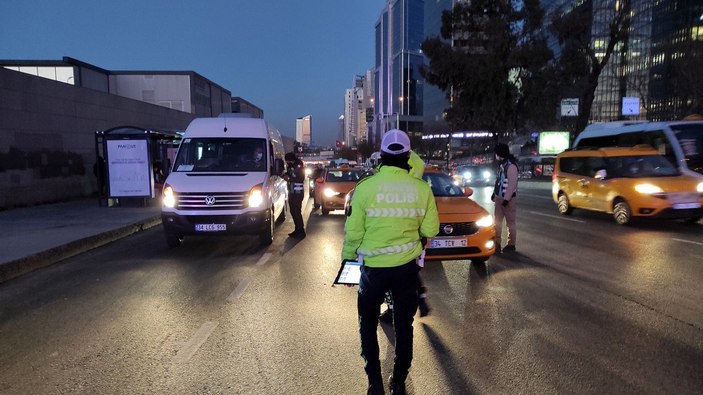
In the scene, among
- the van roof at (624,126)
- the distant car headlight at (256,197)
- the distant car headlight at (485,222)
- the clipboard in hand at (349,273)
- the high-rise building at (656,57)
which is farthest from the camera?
the high-rise building at (656,57)

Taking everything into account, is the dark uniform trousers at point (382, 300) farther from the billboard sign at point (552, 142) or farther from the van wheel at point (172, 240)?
the billboard sign at point (552, 142)

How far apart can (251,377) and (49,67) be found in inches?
1557

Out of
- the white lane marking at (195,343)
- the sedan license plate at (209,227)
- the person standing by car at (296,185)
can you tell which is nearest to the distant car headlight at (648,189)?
the person standing by car at (296,185)

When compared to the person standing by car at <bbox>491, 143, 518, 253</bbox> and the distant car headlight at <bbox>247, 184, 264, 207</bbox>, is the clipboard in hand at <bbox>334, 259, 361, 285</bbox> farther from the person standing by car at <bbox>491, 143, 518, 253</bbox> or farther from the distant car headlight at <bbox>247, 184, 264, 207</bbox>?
the distant car headlight at <bbox>247, 184, 264, 207</bbox>

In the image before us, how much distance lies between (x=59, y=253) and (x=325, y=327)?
6359mm

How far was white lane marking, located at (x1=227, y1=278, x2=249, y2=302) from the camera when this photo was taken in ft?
20.0

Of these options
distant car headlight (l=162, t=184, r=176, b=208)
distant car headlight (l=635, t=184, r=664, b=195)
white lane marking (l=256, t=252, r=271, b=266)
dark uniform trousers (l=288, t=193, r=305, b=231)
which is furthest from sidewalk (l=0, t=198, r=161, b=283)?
distant car headlight (l=635, t=184, r=664, b=195)

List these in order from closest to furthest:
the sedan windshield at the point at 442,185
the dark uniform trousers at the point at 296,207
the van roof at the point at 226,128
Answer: the sedan windshield at the point at 442,185 → the van roof at the point at 226,128 → the dark uniform trousers at the point at 296,207

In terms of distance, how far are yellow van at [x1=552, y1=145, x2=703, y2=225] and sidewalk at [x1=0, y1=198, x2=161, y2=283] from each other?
12.2 meters

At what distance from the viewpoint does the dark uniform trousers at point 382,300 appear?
3221 mm

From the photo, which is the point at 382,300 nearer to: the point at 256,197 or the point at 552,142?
the point at 256,197

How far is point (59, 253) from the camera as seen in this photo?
8836mm

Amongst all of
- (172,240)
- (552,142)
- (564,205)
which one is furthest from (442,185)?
(552,142)

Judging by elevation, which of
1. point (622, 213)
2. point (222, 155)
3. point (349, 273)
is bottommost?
point (622, 213)
